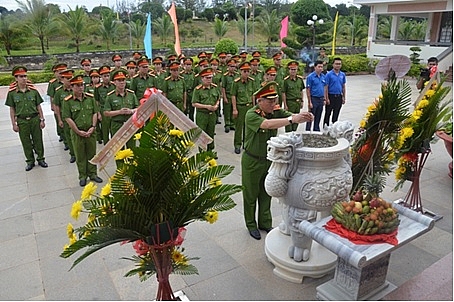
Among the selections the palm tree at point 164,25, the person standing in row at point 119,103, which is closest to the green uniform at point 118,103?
the person standing in row at point 119,103

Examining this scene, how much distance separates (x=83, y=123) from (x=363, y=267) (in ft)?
13.5

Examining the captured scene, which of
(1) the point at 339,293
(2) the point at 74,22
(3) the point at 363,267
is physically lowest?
(1) the point at 339,293

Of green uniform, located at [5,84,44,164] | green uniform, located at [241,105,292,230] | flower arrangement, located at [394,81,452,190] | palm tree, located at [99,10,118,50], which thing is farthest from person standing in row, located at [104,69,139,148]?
palm tree, located at [99,10,118,50]

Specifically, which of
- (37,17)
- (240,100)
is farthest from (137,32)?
(240,100)

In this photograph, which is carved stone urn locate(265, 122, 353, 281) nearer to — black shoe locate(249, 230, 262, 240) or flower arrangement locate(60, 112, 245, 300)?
black shoe locate(249, 230, 262, 240)

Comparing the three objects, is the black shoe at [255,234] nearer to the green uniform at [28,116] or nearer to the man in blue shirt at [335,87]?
the green uniform at [28,116]

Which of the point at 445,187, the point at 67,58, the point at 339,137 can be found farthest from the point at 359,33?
the point at 339,137

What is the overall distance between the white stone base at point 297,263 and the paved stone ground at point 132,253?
67 millimetres

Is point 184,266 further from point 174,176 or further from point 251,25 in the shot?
point 251,25

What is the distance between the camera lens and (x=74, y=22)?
24531mm

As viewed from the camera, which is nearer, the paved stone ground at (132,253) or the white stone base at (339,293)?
the white stone base at (339,293)

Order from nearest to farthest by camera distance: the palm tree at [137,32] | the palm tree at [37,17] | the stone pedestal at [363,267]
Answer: the stone pedestal at [363,267]
the palm tree at [37,17]
the palm tree at [137,32]

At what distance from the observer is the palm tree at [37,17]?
78.8 ft

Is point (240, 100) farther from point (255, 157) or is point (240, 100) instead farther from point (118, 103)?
point (255, 157)
